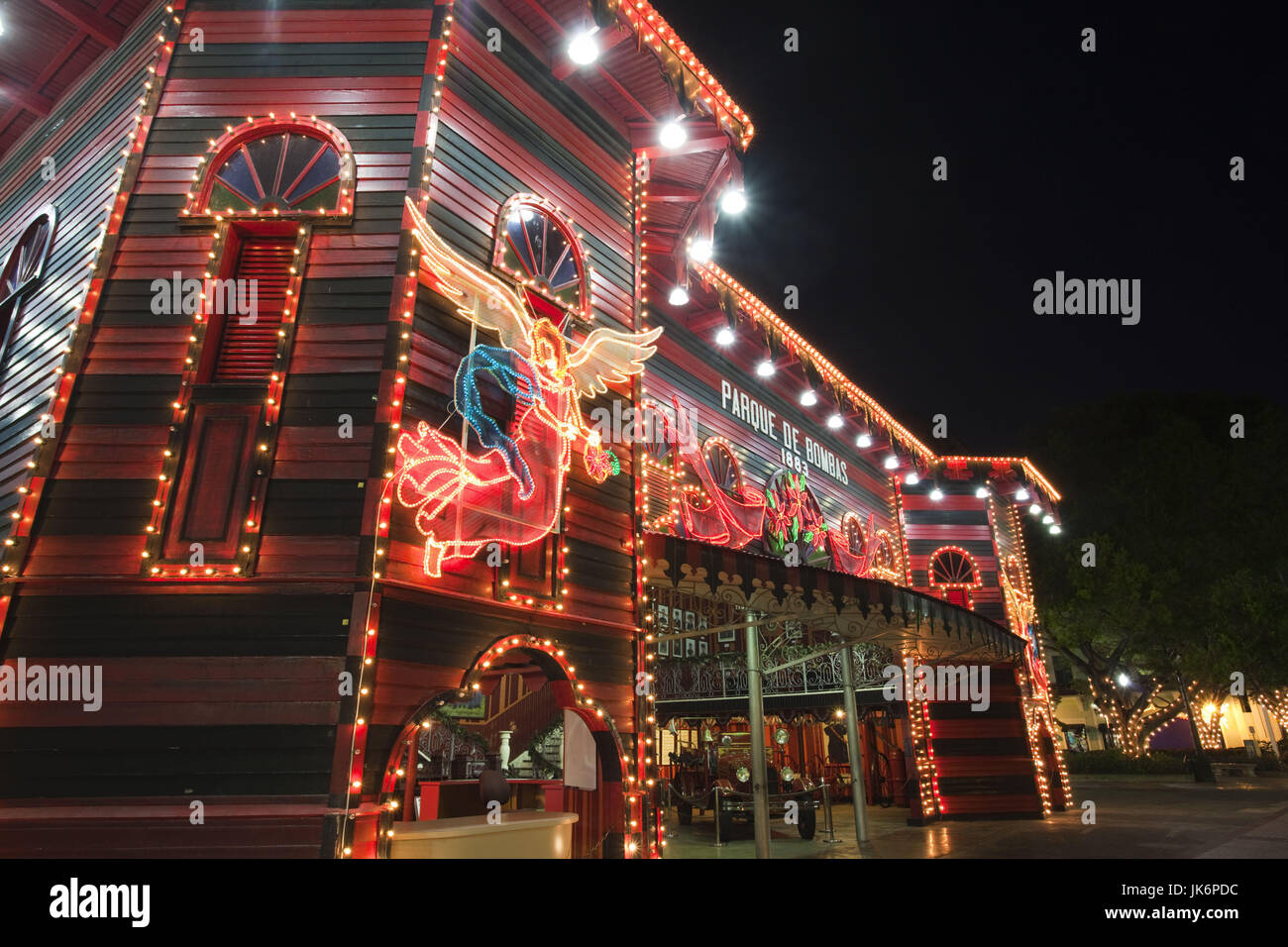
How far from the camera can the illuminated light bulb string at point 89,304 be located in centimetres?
673

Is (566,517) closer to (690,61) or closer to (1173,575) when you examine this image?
(690,61)

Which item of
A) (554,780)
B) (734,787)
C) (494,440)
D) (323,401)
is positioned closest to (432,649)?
(494,440)

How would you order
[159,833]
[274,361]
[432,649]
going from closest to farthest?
[159,833]
[432,649]
[274,361]

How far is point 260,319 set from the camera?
25.8 feet

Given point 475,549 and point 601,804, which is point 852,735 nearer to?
A: point 601,804

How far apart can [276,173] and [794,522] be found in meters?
11.6

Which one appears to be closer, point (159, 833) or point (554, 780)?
point (159, 833)

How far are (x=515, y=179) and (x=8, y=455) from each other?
20.7ft

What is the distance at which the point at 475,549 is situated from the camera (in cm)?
748

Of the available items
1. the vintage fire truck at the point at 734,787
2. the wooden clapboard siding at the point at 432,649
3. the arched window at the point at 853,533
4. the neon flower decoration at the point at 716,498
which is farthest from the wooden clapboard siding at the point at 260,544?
the arched window at the point at 853,533

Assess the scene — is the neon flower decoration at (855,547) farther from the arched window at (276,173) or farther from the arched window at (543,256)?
the arched window at (276,173)

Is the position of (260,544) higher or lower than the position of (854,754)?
higher

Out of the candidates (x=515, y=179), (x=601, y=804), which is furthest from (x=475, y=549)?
(x=515, y=179)

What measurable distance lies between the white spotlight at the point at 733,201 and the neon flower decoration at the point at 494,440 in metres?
4.94
